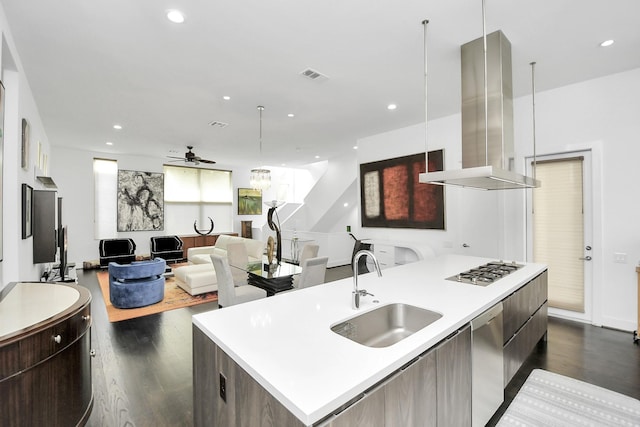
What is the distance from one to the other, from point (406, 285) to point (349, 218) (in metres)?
6.99

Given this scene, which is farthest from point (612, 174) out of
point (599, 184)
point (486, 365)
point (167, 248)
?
point (167, 248)

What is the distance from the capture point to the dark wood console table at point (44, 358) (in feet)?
4.43

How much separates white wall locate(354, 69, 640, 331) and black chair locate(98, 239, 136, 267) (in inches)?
311

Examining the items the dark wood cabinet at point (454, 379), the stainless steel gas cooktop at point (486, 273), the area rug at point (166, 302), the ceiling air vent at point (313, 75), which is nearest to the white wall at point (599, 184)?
the stainless steel gas cooktop at point (486, 273)

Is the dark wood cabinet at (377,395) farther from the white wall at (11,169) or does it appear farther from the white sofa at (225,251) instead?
the white sofa at (225,251)

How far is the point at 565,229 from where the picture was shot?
3.93 m

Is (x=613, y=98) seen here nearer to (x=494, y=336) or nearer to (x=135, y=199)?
(x=494, y=336)

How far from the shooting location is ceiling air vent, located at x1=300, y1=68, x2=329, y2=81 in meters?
3.29

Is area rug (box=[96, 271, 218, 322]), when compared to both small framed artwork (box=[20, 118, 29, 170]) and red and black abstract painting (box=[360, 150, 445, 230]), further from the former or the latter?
red and black abstract painting (box=[360, 150, 445, 230])

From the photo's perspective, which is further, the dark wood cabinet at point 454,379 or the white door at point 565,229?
the white door at point 565,229

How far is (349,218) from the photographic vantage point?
30.6 feet

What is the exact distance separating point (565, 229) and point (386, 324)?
3.55 meters

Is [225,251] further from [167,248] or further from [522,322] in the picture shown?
[522,322]

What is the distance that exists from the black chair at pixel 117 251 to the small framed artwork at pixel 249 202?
3515 millimetres
